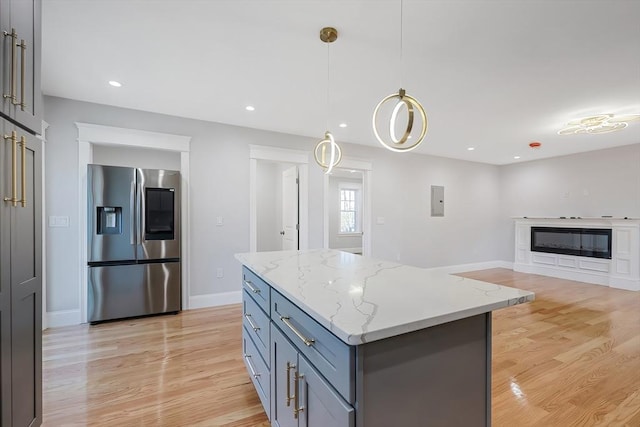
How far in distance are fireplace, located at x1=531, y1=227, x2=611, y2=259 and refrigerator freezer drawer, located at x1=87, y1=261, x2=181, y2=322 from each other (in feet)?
23.0

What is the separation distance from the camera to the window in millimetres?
8031

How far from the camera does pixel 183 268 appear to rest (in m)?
3.68

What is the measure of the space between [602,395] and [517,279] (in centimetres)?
404

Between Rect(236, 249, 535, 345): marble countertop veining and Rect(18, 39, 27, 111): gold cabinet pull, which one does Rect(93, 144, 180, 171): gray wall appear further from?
Rect(236, 249, 535, 345): marble countertop veining

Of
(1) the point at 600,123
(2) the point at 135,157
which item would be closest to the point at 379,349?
(1) the point at 600,123

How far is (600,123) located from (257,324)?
15.1 feet

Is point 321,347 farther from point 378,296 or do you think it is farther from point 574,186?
point 574,186

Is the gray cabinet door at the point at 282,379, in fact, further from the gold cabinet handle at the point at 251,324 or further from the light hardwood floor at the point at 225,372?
the light hardwood floor at the point at 225,372

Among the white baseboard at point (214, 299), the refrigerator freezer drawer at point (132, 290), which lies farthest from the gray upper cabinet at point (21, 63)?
the white baseboard at point (214, 299)

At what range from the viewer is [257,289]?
1803mm

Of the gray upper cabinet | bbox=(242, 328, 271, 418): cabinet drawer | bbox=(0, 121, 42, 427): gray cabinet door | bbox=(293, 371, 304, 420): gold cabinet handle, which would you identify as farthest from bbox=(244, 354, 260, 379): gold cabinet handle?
the gray upper cabinet

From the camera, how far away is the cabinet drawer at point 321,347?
34.6 inches

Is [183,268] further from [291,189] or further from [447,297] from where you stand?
[447,297]

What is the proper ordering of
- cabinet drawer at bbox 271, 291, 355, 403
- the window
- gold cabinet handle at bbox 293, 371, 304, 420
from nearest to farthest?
1. cabinet drawer at bbox 271, 291, 355, 403
2. gold cabinet handle at bbox 293, 371, 304, 420
3. the window
